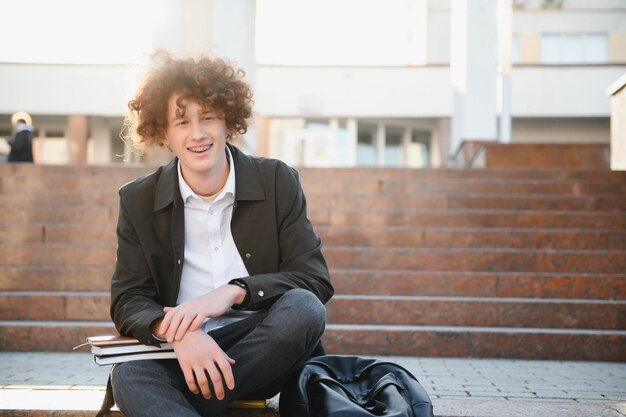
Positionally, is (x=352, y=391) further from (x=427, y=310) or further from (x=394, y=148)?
(x=394, y=148)

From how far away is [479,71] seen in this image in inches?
559

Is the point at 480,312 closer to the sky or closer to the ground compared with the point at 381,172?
closer to the ground

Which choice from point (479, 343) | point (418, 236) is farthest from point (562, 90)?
point (479, 343)

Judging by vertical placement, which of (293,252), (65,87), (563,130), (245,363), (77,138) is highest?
(65,87)

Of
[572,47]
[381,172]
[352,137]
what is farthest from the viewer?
[572,47]

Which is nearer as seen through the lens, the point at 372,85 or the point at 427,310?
the point at 427,310

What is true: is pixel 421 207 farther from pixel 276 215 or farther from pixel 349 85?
pixel 349 85

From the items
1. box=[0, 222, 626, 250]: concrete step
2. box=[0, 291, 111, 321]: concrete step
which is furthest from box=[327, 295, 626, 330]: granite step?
box=[0, 291, 111, 321]: concrete step

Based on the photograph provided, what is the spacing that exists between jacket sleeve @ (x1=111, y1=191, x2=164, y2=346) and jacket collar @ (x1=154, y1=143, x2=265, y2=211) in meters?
0.17

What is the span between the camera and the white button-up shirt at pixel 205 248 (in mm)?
3100

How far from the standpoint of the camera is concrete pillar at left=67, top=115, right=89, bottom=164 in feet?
75.4

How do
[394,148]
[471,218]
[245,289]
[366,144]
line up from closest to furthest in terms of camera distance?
[245,289] < [471,218] < [366,144] < [394,148]

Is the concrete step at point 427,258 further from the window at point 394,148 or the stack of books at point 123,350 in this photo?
the window at point 394,148

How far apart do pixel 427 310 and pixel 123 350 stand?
10.6 feet
